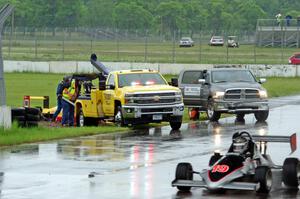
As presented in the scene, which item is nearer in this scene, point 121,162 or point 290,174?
point 290,174

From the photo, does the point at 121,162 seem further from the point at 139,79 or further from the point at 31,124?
the point at 139,79

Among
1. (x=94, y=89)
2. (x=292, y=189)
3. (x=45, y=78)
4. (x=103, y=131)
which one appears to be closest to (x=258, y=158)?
(x=292, y=189)

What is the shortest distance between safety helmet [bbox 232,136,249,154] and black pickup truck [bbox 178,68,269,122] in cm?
1691

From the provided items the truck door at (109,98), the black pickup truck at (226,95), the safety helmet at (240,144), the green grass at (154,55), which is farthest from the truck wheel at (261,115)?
the green grass at (154,55)

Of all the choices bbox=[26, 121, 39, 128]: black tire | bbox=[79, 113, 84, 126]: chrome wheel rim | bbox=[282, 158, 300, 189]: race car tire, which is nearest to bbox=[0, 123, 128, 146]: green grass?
bbox=[26, 121, 39, 128]: black tire

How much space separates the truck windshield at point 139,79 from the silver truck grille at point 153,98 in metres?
1.06

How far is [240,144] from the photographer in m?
17.0

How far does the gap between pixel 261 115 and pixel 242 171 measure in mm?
17746

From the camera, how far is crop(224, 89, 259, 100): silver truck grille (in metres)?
34.1

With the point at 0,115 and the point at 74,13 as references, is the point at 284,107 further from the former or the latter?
the point at 74,13

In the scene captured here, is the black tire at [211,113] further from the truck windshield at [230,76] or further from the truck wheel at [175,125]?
the truck wheel at [175,125]

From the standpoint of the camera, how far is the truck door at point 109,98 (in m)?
30.9

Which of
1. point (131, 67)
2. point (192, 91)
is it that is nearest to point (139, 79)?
point (192, 91)

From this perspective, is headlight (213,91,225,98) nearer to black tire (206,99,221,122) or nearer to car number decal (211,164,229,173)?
black tire (206,99,221,122)
